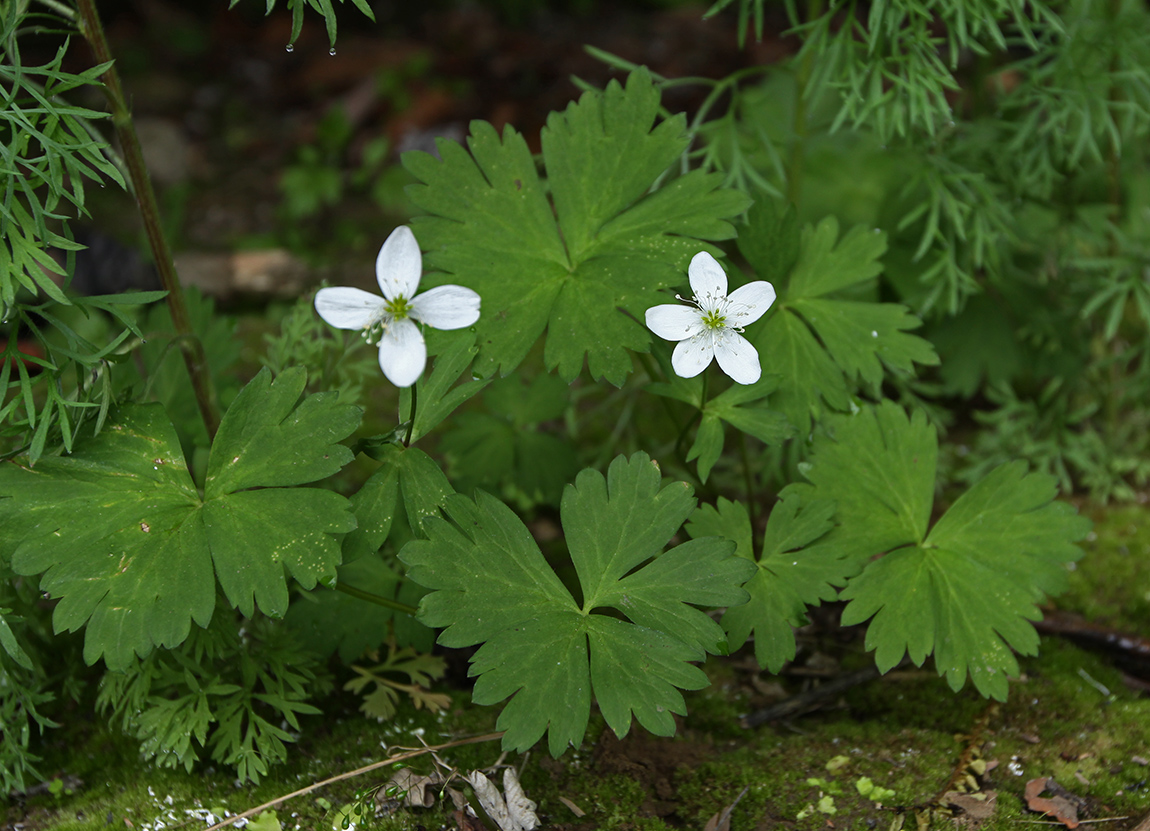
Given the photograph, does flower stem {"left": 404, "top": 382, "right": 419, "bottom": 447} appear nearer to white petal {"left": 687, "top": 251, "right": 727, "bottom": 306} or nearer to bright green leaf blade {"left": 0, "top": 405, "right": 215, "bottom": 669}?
bright green leaf blade {"left": 0, "top": 405, "right": 215, "bottom": 669}

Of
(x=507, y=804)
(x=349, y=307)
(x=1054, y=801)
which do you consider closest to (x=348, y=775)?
(x=507, y=804)

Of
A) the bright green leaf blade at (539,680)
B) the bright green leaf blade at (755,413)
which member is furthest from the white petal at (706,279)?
the bright green leaf blade at (539,680)

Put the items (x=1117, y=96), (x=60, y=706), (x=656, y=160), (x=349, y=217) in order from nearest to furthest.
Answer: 1. (x=656, y=160)
2. (x=60, y=706)
3. (x=1117, y=96)
4. (x=349, y=217)

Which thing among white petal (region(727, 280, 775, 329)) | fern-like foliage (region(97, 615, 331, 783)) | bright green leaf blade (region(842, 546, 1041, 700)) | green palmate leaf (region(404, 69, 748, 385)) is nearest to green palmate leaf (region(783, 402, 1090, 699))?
bright green leaf blade (region(842, 546, 1041, 700))

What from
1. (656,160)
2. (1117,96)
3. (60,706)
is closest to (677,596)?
(656,160)

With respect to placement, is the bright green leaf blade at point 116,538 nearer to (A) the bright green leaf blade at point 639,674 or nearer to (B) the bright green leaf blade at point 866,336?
(A) the bright green leaf blade at point 639,674

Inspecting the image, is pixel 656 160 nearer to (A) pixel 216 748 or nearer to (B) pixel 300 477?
(B) pixel 300 477
